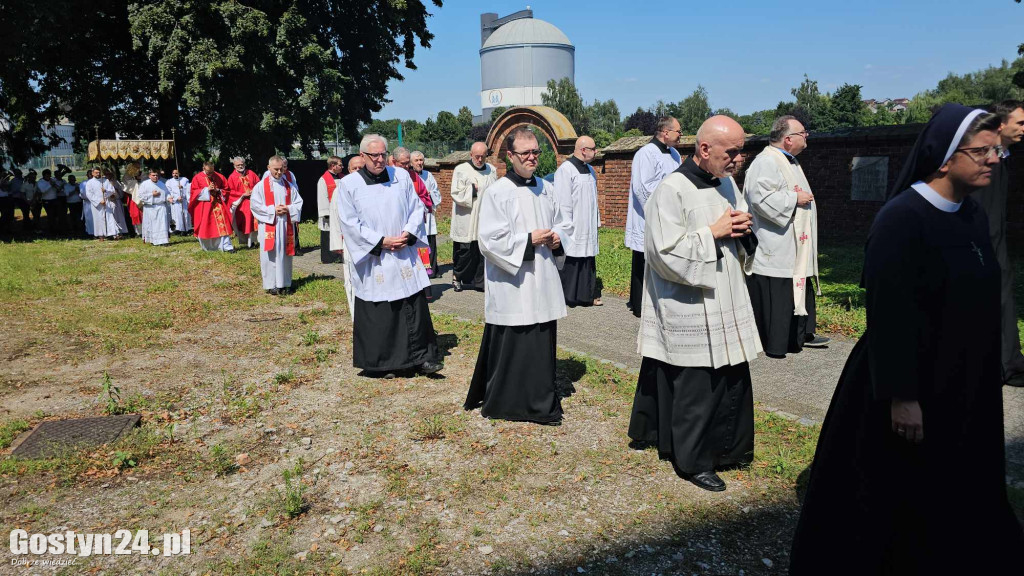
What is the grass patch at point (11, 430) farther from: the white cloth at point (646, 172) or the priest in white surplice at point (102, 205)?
the priest in white surplice at point (102, 205)

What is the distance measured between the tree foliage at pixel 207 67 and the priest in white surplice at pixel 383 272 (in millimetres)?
15602

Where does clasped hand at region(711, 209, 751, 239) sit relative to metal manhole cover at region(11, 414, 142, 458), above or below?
above

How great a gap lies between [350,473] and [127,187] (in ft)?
62.6

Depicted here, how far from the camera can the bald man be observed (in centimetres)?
965

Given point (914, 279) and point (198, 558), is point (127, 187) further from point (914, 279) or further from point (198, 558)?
point (914, 279)

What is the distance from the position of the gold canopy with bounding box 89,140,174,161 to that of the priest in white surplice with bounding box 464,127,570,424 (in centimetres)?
1792

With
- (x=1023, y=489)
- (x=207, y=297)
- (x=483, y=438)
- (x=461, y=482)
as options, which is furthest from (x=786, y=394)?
(x=207, y=297)

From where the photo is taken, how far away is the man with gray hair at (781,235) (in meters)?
6.65

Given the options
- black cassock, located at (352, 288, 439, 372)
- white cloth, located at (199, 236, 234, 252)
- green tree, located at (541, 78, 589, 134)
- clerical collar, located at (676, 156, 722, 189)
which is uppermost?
green tree, located at (541, 78, 589, 134)

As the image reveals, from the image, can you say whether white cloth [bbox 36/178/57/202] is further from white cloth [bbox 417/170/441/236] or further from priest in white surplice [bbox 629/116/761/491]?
priest in white surplice [bbox 629/116/761/491]

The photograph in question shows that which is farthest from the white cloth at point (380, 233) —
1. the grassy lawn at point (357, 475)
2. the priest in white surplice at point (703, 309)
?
the priest in white surplice at point (703, 309)

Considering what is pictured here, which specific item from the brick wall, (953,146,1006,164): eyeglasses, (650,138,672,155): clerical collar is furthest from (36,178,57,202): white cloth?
(953,146,1006,164): eyeglasses

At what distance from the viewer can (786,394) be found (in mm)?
5965

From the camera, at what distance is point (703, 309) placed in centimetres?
430
